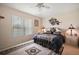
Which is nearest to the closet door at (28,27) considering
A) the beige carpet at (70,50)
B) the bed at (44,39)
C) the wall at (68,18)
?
the bed at (44,39)

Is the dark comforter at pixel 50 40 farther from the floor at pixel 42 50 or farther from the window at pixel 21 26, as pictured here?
the window at pixel 21 26

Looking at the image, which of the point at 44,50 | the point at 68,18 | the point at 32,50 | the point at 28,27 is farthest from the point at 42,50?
the point at 68,18

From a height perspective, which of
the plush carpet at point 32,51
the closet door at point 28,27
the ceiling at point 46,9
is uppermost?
the ceiling at point 46,9

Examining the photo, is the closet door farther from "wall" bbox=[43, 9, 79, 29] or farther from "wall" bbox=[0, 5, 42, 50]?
"wall" bbox=[43, 9, 79, 29]

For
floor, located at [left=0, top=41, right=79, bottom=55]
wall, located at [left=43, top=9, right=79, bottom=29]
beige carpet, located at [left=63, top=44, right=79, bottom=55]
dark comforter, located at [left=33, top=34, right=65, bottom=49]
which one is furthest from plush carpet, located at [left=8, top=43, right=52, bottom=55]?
wall, located at [left=43, top=9, right=79, bottom=29]

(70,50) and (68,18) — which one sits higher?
(68,18)

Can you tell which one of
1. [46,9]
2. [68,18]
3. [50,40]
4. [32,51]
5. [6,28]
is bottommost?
[32,51]

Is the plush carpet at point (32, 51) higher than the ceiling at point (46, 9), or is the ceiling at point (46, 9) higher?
the ceiling at point (46, 9)

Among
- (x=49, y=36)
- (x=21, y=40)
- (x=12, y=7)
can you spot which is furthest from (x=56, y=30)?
(x=12, y=7)

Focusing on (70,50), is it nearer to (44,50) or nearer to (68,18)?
(44,50)

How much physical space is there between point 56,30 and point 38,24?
0.39 m

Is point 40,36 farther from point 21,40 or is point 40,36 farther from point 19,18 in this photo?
point 19,18

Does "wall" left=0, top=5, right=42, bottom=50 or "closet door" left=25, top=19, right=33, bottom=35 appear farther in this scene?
"closet door" left=25, top=19, right=33, bottom=35

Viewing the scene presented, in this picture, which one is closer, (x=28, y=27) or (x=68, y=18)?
(x=68, y=18)
